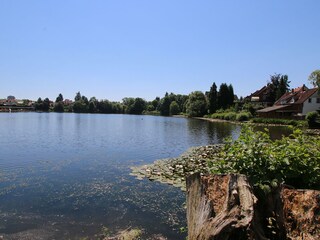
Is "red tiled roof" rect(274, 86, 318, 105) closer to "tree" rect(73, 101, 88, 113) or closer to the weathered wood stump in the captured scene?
the weathered wood stump

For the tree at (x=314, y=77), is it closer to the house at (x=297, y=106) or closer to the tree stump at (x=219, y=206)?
the house at (x=297, y=106)

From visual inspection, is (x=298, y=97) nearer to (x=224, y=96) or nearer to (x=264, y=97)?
(x=264, y=97)

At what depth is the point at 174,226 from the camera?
329 inches

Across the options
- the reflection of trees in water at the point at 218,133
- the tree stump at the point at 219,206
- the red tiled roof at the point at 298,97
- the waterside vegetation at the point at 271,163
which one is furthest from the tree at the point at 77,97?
the tree stump at the point at 219,206

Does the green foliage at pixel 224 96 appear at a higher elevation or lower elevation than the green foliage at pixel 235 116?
higher

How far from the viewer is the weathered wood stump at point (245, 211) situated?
3.92m

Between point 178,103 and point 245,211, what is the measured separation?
5338 inches

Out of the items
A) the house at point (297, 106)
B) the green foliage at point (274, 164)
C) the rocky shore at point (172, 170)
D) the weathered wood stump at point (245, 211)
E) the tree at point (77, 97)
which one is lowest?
the rocky shore at point (172, 170)

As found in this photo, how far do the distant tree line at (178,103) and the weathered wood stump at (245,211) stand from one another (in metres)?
78.8

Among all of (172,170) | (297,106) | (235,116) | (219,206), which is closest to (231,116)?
(235,116)

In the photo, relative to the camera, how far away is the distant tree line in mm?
89250

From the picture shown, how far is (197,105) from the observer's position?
9844cm

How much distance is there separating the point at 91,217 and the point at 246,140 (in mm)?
6137

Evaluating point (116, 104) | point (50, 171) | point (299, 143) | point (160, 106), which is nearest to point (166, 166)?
point (50, 171)
